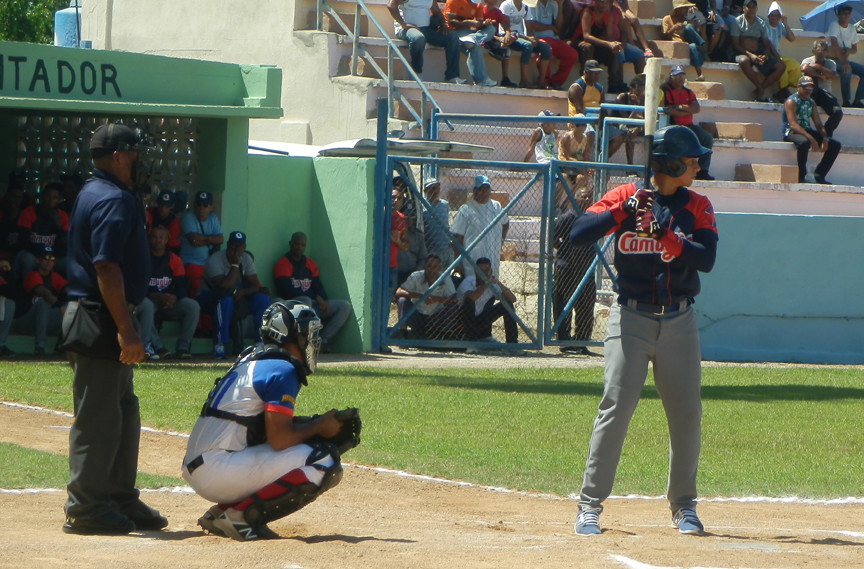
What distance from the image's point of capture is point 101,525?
17.9 feet

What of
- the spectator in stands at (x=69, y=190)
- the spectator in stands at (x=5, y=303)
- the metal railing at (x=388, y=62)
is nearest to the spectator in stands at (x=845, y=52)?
the metal railing at (x=388, y=62)

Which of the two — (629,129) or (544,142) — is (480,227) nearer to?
(544,142)

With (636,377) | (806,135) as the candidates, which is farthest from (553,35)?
(636,377)

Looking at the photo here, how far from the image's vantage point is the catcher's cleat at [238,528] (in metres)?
5.36

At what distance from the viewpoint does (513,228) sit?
52.8ft

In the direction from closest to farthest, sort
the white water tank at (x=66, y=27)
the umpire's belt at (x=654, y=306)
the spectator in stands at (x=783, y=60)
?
the umpire's belt at (x=654, y=306) → the spectator in stands at (x=783, y=60) → the white water tank at (x=66, y=27)

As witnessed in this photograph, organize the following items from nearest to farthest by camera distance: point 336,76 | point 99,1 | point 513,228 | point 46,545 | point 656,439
→ 1. point 46,545
2. point 656,439
3. point 513,228
4. point 336,76
5. point 99,1

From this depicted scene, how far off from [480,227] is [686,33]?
31.0ft

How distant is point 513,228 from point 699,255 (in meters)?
10.6

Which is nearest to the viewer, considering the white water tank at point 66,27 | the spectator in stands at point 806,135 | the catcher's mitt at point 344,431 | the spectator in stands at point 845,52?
the catcher's mitt at point 344,431

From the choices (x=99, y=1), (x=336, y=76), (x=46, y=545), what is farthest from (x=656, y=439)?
(x=99, y=1)

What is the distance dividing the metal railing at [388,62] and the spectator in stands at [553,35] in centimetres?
244

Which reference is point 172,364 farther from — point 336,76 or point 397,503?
point 336,76

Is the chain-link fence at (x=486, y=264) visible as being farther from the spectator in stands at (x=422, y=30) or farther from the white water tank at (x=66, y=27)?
the white water tank at (x=66, y=27)
